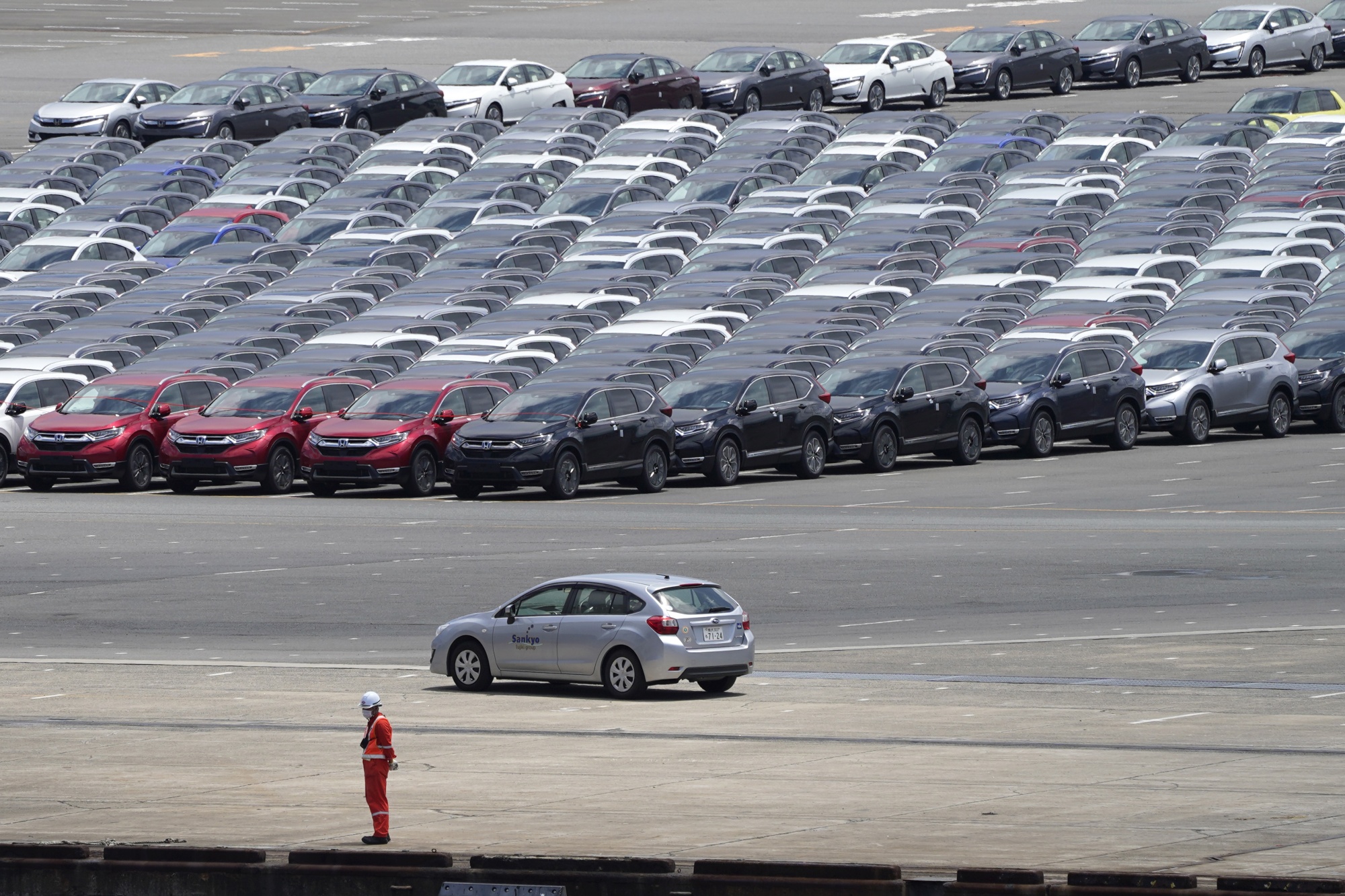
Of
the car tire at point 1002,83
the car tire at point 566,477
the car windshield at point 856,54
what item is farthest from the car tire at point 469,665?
the car tire at point 1002,83

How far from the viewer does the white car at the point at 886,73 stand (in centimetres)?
6297

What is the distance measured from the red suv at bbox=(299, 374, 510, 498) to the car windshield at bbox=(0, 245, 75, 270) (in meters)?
16.4

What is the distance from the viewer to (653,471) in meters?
37.0

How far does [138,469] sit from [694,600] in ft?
58.5

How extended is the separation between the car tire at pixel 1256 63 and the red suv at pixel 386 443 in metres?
34.9

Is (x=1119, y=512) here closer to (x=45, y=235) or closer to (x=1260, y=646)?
(x=1260, y=646)

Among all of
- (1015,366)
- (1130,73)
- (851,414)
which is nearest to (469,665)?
(851,414)

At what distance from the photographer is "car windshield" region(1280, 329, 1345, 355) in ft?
135

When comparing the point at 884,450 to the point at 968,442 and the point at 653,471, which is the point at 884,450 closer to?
the point at 968,442

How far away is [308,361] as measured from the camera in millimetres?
41312

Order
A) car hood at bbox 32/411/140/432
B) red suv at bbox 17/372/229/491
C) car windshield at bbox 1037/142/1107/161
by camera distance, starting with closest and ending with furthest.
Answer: red suv at bbox 17/372/229/491
car hood at bbox 32/411/140/432
car windshield at bbox 1037/142/1107/161

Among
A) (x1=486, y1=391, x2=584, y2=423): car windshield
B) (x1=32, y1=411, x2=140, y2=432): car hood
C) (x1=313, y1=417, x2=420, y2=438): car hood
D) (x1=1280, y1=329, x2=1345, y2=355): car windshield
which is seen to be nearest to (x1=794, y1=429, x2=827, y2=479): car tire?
(x1=486, y1=391, x2=584, y2=423): car windshield

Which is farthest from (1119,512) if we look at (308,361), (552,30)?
(552,30)

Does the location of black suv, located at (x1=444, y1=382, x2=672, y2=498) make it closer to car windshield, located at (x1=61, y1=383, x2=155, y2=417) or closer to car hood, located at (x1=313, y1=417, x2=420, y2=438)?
car hood, located at (x1=313, y1=417, x2=420, y2=438)
